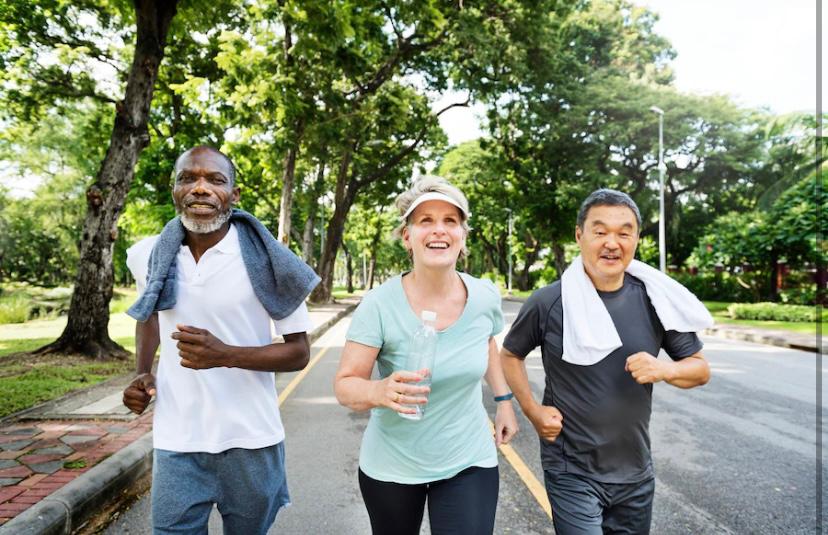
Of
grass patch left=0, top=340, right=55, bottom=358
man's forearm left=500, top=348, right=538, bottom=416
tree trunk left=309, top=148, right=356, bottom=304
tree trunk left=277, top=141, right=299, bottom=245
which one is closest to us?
man's forearm left=500, top=348, right=538, bottom=416

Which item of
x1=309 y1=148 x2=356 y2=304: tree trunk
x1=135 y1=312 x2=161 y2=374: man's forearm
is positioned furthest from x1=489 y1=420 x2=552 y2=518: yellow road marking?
x1=309 y1=148 x2=356 y2=304: tree trunk

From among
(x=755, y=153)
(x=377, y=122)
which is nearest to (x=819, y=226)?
(x=755, y=153)

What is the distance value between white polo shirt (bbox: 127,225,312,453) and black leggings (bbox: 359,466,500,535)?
0.49 metres

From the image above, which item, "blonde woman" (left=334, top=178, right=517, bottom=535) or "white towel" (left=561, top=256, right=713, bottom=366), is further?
"white towel" (left=561, top=256, right=713, bottom=366)

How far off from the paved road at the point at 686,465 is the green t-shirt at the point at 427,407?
1.73m

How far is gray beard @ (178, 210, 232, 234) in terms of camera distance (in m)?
2.38

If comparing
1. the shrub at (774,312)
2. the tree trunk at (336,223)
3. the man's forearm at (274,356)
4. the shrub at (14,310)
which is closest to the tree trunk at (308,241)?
the tree trunk at (336,223)

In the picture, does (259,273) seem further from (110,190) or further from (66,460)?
(110,190)

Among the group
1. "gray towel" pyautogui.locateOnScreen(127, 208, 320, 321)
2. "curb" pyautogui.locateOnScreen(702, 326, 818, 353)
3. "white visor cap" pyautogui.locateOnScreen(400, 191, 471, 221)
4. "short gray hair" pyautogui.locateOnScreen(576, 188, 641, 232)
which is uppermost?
"short gray hair" pyautogui.locateOnScreen(576, 188, 641, 232)

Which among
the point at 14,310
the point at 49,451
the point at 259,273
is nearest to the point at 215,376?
the point at 259,273

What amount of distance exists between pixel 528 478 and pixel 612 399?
257cm

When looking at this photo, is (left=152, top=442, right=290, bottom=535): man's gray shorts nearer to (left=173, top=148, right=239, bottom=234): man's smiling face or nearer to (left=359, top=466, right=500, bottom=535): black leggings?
(left=359, top=466, right=500, bottom=535): black leggings

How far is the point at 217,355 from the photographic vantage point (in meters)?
2.15

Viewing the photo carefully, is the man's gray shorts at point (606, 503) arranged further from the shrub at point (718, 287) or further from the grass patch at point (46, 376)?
the shrub at point (718, 287)
